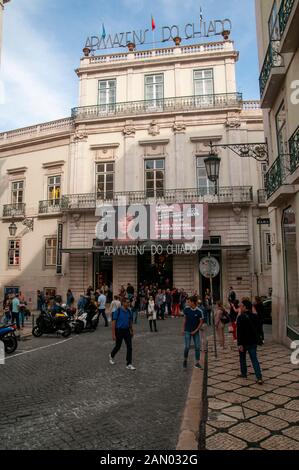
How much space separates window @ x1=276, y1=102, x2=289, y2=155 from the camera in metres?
10.6

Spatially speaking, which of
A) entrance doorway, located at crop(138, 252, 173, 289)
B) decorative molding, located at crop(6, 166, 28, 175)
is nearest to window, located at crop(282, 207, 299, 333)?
entrance doorway, located at crop(138, 252, 173, 289)

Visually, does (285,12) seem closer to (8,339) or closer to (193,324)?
(193,324)

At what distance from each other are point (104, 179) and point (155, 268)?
24.0 feet

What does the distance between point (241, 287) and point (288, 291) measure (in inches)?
423

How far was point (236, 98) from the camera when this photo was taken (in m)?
22.7

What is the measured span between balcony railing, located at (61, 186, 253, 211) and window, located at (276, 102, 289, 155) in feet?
31.7

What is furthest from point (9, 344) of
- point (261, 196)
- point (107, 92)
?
point (107, 92)

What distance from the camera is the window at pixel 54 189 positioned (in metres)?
24.6

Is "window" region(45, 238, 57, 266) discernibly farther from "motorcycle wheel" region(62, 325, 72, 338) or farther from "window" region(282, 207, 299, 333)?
"window" region(282, 207, 299, 333)

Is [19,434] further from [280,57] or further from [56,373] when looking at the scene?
[280,57]

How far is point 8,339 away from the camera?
980cm

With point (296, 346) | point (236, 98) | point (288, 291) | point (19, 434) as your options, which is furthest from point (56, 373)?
point (236, 98)

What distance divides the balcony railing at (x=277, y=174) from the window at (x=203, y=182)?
10.7m

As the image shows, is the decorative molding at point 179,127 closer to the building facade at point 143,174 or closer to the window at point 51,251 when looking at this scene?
the building facade at point 143,174
